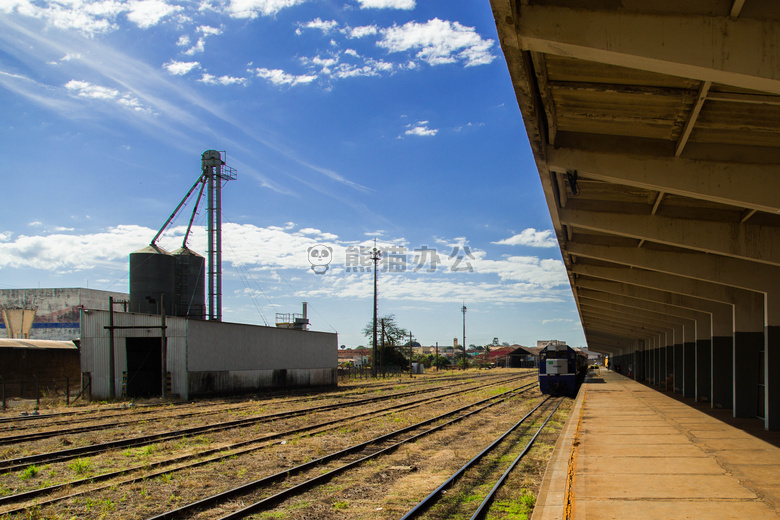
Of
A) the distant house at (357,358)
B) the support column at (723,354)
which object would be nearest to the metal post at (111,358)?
the support column at (723,354)

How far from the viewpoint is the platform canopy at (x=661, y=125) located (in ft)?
17.1

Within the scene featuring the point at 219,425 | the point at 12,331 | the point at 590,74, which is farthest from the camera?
the point at 12,331

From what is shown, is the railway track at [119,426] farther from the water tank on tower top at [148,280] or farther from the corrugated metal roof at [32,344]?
the water tank on tower top at [148,280]

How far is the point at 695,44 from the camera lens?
17.2 ft

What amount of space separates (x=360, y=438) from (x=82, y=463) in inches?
249

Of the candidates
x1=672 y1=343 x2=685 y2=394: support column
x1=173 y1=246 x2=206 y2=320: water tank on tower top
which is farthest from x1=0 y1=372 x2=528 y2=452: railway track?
x1=173 y1=246 x2=206 y2=320: water tank on tower top

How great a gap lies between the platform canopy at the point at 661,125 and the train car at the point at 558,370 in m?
14.1

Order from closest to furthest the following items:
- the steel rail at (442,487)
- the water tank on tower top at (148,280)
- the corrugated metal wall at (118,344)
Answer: the steel rail at (442,487) < the corrugated metal wall at (118,344) < the water tank on tower top at (148,280)

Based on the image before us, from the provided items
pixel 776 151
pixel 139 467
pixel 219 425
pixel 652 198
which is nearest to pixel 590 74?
pixel 776 151

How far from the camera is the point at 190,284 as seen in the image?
3903 centimetres

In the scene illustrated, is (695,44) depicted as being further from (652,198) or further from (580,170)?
(652,198)

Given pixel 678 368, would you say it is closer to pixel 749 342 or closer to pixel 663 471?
pixel 749 342

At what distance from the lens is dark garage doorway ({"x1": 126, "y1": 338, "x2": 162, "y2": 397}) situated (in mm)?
29922

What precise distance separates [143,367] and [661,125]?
1161 inches
